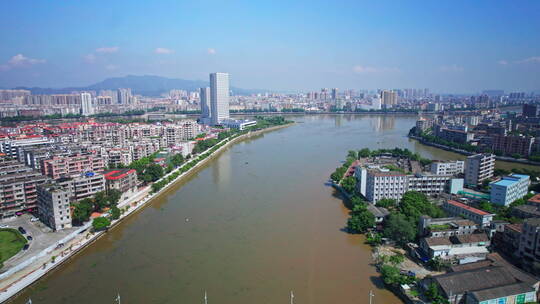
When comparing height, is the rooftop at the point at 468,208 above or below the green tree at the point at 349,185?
above

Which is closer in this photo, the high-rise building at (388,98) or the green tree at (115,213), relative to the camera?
the green tree at (115,213)

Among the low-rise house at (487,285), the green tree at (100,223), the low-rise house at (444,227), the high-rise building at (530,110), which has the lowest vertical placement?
the green tree at (100,223)

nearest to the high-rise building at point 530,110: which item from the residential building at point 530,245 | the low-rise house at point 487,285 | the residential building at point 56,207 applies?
the residential building at point 530,245

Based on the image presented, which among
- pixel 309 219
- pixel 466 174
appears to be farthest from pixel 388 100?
pixel 309 219

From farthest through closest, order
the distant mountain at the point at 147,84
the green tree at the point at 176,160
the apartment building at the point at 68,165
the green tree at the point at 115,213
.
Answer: the distant mountain at the point at 147,84, the green tree at the point at 176,160, the apartment building at the point at 68,165, the green tree at the point at 115,213

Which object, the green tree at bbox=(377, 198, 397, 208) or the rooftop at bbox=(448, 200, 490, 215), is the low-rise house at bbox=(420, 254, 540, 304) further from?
the green tree at bbox=(377, 198, 397, 208)

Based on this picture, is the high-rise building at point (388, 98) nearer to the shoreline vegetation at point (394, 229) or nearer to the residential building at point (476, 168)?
the residential building at point (476, 168)

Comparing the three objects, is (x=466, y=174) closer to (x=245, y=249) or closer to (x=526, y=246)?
(x=526, y=246)
